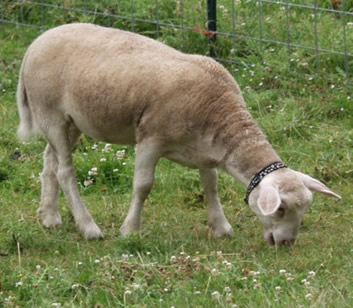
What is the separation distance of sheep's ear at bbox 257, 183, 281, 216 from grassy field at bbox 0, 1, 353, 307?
0.30m

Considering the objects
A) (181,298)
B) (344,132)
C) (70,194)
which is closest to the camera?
(181,298)

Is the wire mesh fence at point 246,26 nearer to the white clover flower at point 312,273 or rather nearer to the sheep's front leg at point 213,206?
the sheep's front leg at point 213,206

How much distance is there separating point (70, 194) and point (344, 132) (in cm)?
233

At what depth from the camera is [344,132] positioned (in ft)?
28.7

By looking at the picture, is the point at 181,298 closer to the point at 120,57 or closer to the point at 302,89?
the point at 120,57

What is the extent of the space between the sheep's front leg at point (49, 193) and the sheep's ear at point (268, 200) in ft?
5.41

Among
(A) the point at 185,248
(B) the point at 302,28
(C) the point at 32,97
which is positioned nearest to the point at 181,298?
(A) the point at 185,248

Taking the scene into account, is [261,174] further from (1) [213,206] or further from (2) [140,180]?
(2) [140,180]

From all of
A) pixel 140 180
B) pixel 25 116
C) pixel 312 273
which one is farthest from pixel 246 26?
pixel 312 273

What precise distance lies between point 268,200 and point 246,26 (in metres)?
3.95

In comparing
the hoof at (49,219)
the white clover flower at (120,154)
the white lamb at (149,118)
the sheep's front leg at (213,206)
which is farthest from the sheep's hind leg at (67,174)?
the white clover flower at (120,154)

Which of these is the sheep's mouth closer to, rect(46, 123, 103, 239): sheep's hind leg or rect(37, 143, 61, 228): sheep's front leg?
rect(46, 123, 103, 239): sheep's hind leg

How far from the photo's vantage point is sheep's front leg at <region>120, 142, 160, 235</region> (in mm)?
7105

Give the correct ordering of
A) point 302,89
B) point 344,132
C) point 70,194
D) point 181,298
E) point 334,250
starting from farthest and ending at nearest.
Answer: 1. point 302,89
2. point 344,132
3. point 70,194
4. point 334,250
5. point 181,298
